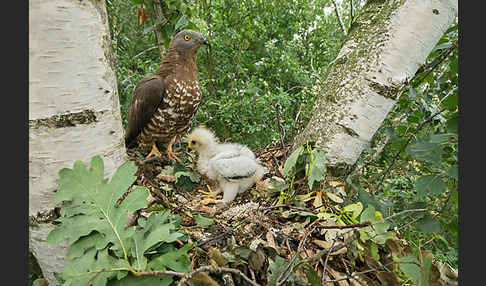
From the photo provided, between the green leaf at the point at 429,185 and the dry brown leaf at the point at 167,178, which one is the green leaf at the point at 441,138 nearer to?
the green leaf at the point at 429,185

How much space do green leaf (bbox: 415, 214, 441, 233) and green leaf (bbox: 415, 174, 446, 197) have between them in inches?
3.9

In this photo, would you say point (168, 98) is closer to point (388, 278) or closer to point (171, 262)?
point (171, 262)

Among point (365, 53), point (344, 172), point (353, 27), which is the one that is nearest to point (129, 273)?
point (344, 172)

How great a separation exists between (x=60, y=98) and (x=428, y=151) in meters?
0.94

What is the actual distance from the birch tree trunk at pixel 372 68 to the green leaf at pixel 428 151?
1.33ft

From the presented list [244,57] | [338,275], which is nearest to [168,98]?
[338,275]

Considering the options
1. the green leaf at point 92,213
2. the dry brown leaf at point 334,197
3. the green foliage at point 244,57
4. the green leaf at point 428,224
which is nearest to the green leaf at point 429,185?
the green leaf at point 428,224

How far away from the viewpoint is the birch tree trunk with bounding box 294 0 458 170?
1031 mm

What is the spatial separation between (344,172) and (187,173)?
34.4 inches

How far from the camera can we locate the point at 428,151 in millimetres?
731

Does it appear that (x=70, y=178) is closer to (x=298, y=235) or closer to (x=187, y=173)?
(x=298, y=235)

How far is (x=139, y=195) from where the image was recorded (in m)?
0.70

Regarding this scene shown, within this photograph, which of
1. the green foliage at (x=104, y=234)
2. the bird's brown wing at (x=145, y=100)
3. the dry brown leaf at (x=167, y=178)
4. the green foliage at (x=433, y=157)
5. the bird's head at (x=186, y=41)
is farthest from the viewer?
the bird's head at (x=186, y=41)

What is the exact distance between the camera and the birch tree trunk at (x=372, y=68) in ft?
3.38
